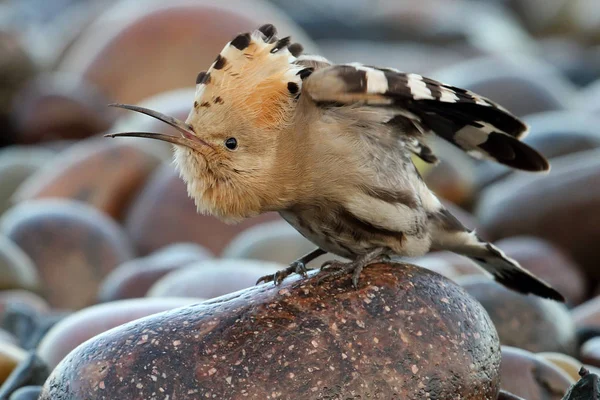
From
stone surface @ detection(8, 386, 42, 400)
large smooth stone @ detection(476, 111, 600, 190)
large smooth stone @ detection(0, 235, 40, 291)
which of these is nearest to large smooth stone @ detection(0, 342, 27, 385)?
stone surface @ detection(8, 386, 42, 400)

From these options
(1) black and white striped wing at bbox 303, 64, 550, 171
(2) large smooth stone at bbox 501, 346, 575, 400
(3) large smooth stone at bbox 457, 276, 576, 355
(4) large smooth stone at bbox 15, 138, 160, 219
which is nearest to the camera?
(1) black and white striped wing at bbox 303, 64, 550, 171

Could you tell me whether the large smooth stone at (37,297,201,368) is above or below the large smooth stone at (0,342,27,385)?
above

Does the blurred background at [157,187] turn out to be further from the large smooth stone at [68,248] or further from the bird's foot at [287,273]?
the bird's foot at [287,273]

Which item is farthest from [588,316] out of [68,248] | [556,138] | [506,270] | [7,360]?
[68,248]

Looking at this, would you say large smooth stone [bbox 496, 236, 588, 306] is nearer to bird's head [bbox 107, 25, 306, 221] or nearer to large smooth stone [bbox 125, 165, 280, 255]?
large smooth stone [bbox 125, 165, 280, 255]

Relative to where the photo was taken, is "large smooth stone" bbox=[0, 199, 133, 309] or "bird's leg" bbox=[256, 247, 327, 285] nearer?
"bird's leg" bbox=[256, 247, 327, 285]

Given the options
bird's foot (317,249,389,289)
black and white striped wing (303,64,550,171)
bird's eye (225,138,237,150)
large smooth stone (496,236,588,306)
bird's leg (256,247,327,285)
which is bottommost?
large smooth stone (496,236,588,306)
